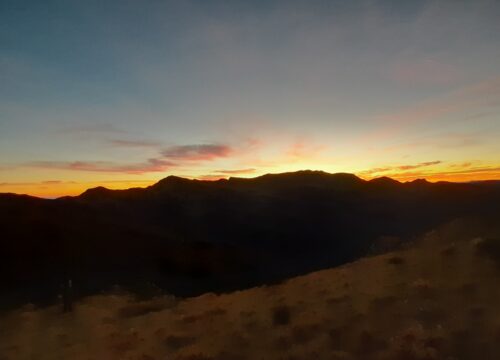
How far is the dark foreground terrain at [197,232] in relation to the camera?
60688 mm

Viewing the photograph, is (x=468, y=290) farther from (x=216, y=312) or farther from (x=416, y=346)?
(x=216, y=312)

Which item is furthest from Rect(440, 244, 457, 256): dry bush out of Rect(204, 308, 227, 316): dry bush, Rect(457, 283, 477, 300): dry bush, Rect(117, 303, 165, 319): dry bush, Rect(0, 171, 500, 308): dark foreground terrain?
Rect(117, 303, 165, 319): dry bush

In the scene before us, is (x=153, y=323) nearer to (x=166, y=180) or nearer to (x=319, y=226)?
(x=319, y=226)

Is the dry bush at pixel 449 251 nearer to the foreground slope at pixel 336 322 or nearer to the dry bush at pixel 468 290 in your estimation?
the foreground slope at pixel 336 322

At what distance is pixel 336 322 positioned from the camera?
1870 centimetres

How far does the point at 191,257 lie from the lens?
85.3 metres

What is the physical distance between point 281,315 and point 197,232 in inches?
4488

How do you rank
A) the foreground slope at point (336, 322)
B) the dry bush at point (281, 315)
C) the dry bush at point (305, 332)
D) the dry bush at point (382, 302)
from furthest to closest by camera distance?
the dry bush at point (281, 315), the dry bush at point (382, 302), the dry bush at point (305, 332), the foreground slope at point (336, 322)

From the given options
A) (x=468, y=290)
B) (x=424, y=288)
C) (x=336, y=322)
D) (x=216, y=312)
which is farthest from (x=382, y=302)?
(x=216, y=312)

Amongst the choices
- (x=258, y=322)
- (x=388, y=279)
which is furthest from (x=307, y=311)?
(x=388, y=279)

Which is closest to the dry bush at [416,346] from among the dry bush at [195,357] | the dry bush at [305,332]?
the dry bush at [305,332]

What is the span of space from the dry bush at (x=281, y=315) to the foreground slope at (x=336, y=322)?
0.08 metres

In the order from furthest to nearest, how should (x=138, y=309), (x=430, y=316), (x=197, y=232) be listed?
(x=197, y=232) → (x=138, y=309) → (x=430, y=316)

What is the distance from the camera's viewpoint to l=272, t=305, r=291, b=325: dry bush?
67.2 feet
